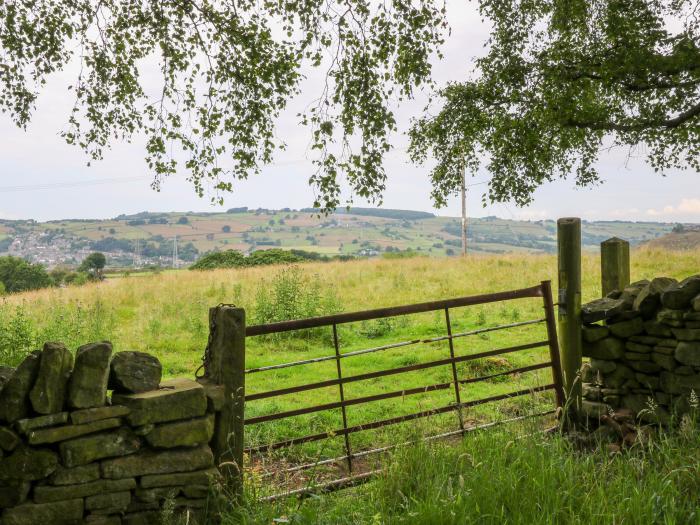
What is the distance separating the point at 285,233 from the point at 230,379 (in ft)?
200

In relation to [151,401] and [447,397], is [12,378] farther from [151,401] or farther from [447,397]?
[447,397]

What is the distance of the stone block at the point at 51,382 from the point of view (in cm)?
298

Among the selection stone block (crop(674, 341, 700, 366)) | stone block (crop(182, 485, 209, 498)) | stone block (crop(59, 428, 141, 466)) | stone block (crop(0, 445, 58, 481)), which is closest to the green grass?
stone block (crop(182, 485, 209, 498))

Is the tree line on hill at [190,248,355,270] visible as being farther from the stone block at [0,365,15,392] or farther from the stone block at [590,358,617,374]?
the stone block at [0,365,15,392]

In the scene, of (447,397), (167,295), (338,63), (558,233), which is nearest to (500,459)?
(558,233)

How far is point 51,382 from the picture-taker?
3.02 metres

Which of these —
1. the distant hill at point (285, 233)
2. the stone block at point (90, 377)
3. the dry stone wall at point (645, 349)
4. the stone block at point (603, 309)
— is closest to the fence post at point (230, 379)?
the stone block at point (90, 377)

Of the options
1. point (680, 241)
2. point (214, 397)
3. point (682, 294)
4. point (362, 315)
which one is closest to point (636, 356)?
point (682, 294)

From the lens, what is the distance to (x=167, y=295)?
1409 centimetres

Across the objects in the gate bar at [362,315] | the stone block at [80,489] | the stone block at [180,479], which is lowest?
the stone block at [180,479]

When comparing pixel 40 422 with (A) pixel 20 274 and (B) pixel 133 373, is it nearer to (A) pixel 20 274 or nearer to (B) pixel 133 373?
(B) pixel 133 373

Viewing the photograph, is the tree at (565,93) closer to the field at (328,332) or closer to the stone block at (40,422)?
the field at (328,332)

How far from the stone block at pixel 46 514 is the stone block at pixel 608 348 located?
192 inches

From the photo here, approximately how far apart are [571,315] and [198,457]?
391cm
